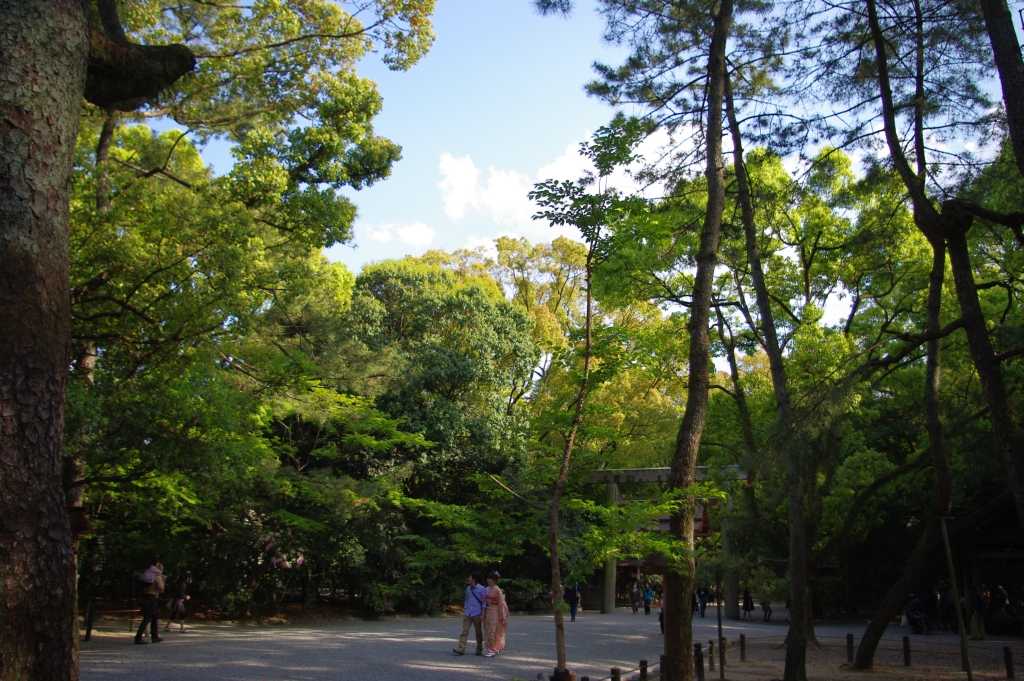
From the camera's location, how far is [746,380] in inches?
715

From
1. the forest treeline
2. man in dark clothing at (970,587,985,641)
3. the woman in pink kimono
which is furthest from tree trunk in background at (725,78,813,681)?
man in dark clothing at (970,587,985,641)

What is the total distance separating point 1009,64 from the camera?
686 centimetres

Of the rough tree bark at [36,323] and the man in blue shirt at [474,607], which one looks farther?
the man in blue shirt at [474,607]

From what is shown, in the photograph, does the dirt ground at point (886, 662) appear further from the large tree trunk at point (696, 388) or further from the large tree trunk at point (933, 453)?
the large tree trunk at point (696, 388)

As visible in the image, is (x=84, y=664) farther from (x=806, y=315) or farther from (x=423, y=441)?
(x=806, y=315)

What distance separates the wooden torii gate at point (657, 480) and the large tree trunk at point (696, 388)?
9.73 ft

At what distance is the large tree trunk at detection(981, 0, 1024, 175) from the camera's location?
6688mm

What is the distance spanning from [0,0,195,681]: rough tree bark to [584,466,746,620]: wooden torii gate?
9060 millimetres

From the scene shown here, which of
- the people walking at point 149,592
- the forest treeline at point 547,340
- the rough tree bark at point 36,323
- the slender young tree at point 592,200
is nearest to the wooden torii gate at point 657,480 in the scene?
the forest treeline at point 547,340

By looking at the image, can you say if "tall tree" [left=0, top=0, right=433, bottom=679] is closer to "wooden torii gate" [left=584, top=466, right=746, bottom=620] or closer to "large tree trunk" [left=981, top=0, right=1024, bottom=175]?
"large tree trunk" [left=981, top=0, right=1024, bottom=175]

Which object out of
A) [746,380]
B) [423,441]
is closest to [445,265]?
[423,441]

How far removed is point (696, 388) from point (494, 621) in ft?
20.5

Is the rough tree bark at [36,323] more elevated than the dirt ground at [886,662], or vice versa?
the rough tree bark at [36,323]

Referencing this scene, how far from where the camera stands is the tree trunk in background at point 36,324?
3.33m
